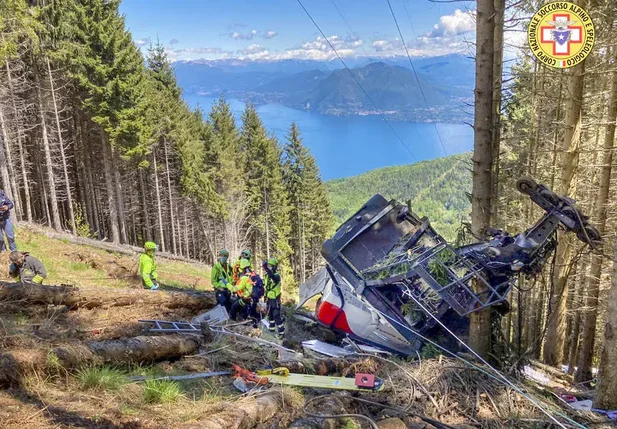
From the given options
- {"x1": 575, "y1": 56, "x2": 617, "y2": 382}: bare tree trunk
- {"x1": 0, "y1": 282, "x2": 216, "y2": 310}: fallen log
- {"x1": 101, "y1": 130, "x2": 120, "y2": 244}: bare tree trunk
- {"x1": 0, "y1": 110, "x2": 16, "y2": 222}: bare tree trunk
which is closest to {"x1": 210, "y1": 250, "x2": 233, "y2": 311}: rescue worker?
{"x1": 0, "y1": 282, "x2": 216, "y2": 310}: fallen log

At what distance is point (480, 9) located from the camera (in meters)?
6.34

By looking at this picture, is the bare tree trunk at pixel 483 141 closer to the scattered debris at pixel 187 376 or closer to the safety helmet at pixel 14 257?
the scattered debris at pixel 187 376

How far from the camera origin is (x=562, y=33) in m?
8.40

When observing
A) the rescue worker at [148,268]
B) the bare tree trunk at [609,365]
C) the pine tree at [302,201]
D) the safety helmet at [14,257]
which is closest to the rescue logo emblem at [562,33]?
the bare tree trunk at [609,365]

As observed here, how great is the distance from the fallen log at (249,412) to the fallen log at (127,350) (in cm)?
171

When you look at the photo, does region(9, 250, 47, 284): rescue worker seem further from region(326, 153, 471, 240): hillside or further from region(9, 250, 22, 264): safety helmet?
region(326, 153, 471, 240): hillside

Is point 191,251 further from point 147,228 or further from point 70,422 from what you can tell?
point 70,422

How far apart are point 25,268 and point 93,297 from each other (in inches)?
86.7

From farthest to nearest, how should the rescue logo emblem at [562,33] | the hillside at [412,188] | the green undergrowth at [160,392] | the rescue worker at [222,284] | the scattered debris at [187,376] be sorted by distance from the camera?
the hillside at [412,188]
the rescue worker at [222,284]
the rescue logo emblem at [562,33]
the scattered debris at [187,376]
the green undergrowth at [160,392]

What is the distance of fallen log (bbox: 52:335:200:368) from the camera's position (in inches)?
176

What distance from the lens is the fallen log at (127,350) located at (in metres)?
4.48

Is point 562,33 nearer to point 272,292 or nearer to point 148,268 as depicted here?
point 272,292

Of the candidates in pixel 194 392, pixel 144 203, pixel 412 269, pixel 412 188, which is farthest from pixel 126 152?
pixel 412 188

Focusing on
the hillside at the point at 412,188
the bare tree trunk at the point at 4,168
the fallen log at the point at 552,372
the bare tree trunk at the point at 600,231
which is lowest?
the hillside at the point at 412,188
